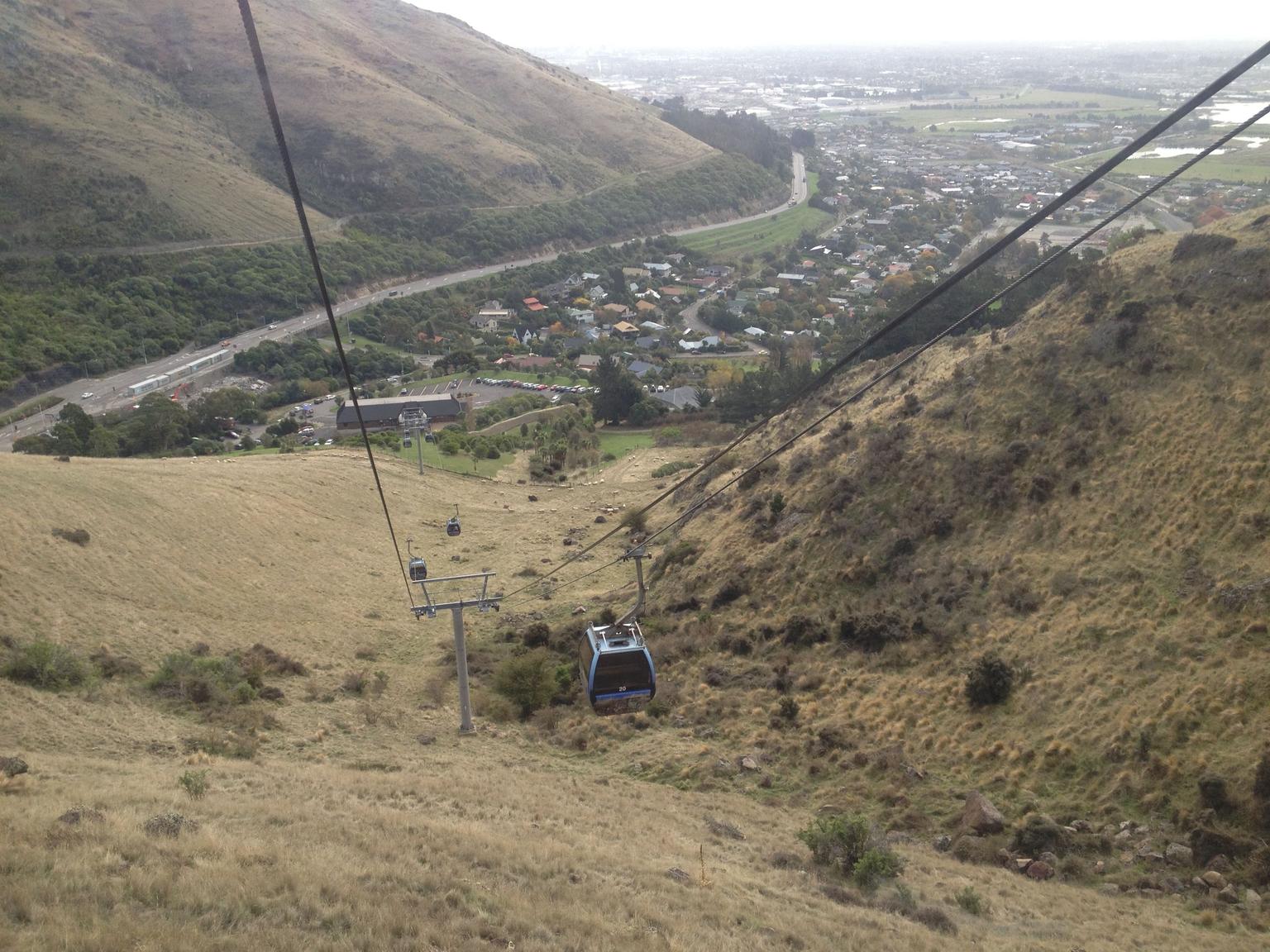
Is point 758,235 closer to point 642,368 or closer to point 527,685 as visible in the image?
point 642,368

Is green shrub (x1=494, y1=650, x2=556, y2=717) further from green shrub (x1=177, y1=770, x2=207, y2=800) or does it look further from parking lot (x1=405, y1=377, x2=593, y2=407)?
parking lot (x1=405, y1=377, x2=593, y2=407)

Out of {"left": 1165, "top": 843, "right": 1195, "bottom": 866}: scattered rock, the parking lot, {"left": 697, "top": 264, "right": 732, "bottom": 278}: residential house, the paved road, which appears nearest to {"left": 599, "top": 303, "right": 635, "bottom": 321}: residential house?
{"left": 697, "top": 264, "right": 732, "bottom": 278}: residential house

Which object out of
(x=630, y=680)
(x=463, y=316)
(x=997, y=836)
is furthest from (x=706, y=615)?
(x=463, y=316)

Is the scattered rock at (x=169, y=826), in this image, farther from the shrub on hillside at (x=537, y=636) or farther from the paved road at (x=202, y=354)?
the paved road at (x=202, y=354)

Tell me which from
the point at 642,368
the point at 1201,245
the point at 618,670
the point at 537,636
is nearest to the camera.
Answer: the point at 618,670

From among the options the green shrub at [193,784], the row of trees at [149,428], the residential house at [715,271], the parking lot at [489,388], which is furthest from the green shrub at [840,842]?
the residential house at [715,271]

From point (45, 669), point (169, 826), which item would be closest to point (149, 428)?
point (45, 669)
